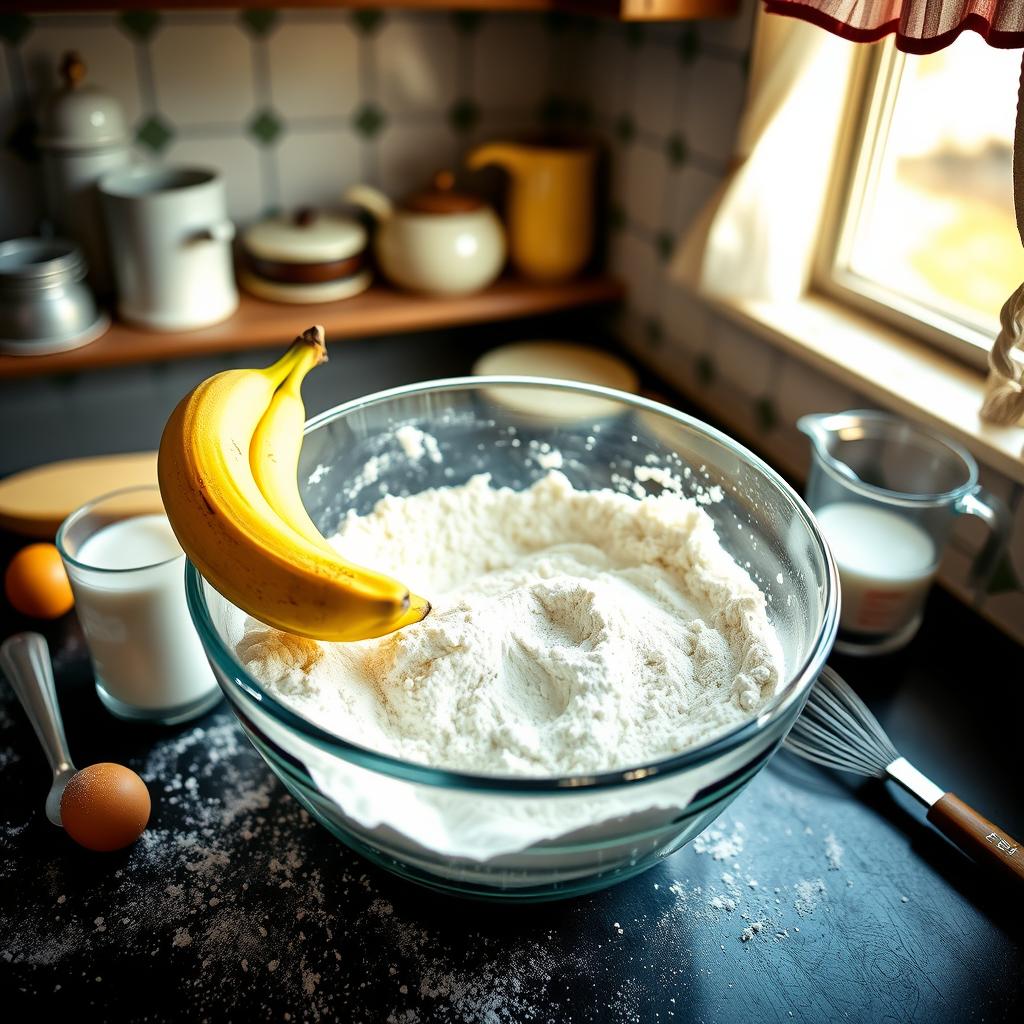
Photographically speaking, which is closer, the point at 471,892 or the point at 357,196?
the point at 471,892

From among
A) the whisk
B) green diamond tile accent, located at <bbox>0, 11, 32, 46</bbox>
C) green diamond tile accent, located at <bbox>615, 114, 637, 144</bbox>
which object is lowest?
the whisk

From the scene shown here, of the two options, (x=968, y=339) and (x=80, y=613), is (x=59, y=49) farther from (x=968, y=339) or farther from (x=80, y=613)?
(x=968, y=339)

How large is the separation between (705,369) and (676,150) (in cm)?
32

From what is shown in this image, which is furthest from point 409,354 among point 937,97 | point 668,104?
point 937,97

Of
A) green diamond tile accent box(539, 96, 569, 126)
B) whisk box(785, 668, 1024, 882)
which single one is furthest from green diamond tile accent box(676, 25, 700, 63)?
whisk box(785, 668, 1024, 882)

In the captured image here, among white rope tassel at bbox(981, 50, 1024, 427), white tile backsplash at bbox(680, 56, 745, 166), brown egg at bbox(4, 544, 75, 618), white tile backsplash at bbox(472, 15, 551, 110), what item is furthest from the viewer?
white tile backsplash at bbox(472, 15, 551, 110)

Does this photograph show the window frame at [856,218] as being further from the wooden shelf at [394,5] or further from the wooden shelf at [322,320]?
the wooden shelf at [322,320]

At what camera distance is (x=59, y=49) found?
4.12 ft

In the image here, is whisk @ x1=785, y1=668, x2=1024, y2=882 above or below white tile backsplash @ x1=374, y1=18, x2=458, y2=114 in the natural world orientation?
below

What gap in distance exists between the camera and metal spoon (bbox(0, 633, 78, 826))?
0.70 metres

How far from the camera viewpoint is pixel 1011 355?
81cm

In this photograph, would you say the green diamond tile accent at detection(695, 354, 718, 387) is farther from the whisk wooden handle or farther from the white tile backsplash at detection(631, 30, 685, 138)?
the whisk wooden handle

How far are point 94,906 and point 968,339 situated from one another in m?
1.00

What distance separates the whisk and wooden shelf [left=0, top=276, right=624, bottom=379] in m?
0.84
